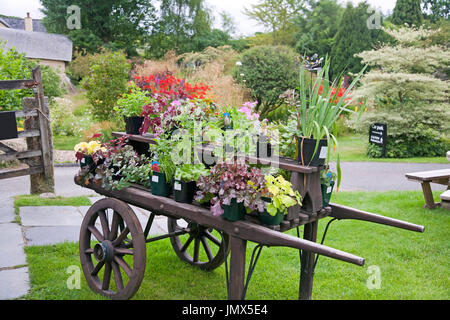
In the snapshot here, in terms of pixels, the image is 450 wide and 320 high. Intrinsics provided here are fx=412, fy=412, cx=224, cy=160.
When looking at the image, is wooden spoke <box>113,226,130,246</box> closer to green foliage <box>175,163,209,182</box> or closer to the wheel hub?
the wheel hub

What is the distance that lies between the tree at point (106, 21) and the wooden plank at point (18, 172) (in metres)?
21.6

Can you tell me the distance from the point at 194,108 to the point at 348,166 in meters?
6.91

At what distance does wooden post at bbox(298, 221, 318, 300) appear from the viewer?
274 cm

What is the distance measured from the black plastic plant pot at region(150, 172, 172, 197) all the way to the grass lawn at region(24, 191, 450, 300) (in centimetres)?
91

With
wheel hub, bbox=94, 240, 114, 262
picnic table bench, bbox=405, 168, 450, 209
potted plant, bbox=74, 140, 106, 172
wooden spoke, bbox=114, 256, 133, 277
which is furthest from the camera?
picnic table bench, bbox=405, 168, 450, 209

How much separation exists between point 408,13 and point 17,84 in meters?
20.0

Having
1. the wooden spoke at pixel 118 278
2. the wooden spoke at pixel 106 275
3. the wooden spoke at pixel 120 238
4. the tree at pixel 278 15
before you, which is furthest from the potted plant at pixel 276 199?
the tree at pixel 278 15

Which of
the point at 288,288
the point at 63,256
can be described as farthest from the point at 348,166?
the point at 63,256

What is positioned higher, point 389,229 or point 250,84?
point 250,84

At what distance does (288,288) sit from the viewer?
330 centimetres

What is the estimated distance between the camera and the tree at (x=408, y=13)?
20156mm

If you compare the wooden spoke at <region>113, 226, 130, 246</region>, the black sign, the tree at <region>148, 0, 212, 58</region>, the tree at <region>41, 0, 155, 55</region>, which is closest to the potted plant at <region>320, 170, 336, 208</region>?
the wooden spoke at <region>113, 226, 130, 246</region>

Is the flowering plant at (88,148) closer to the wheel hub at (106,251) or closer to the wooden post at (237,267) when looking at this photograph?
the wheel hub at (106,251)
